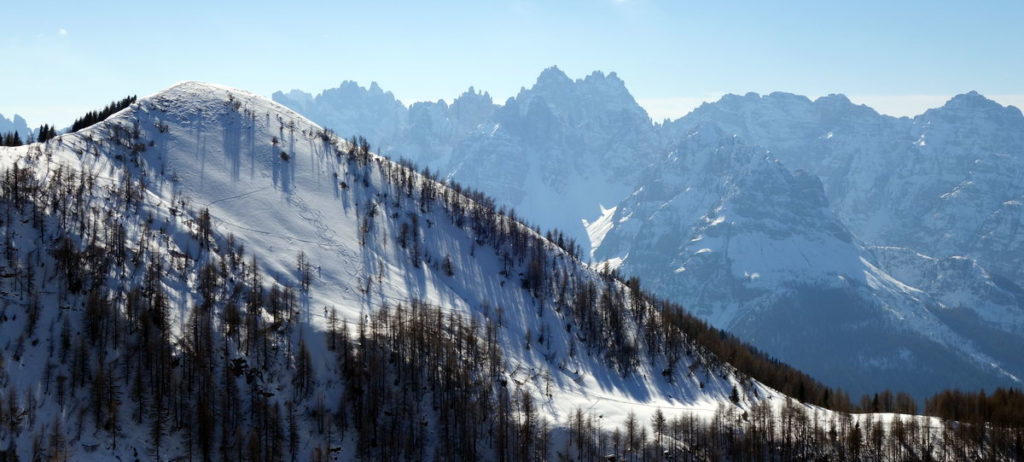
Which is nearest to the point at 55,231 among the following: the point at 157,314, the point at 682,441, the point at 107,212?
the point at 107,212

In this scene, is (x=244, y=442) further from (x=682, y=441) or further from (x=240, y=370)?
(x=682, y=441)

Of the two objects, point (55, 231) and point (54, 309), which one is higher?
point (55, 231)

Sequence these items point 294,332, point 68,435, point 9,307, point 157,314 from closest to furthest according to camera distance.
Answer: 1. point 68,435
2. point 9,307
3. point 157,314
4. point 294,332

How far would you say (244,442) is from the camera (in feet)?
539

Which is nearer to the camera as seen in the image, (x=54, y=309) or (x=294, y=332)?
(x=54, y=309)

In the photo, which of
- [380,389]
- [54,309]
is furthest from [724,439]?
[54,309]

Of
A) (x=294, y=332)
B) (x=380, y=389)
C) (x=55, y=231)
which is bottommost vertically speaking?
(x=380, y=389)

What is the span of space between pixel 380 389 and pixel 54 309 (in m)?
70.4

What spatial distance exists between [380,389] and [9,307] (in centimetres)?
7782

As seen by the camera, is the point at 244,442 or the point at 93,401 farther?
the point at 244,442

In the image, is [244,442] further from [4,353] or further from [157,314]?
[4,353]

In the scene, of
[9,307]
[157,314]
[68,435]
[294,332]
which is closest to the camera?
[68,435]

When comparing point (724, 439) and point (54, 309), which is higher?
point (54, 309)

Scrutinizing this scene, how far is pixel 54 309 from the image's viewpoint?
165875 mm
